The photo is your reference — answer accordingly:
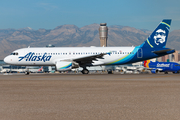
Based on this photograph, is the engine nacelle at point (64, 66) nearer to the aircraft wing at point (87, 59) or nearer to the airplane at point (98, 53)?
the airplane at point (98, 53)

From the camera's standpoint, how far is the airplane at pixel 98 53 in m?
40.4

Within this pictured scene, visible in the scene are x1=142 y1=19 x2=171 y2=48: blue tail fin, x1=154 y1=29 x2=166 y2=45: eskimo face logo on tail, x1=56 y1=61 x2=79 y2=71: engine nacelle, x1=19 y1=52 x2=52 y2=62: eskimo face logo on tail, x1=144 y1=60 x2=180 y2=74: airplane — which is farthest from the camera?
x1=144 y1=60 x2=180 y2=74: airplane

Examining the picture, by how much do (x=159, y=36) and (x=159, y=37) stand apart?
17 centimetres

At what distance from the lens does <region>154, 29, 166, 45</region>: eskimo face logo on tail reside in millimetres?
41719

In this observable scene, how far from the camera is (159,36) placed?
41906 mm

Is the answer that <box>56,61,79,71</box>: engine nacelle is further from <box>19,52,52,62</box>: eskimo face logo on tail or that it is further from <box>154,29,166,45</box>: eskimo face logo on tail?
<box>154,29,166,45</box>: eskimo face logo on tail

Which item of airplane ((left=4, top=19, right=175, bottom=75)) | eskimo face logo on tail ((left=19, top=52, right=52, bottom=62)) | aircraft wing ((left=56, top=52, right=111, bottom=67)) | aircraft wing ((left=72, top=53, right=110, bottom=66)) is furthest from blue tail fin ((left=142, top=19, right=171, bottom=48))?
eskimo face logo on tail ((left=19, top=52, right=52, bottom=62))

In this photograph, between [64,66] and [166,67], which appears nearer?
[64,66]

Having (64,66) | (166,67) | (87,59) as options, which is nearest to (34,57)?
(64,66)

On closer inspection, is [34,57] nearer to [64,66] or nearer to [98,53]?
[64,66]

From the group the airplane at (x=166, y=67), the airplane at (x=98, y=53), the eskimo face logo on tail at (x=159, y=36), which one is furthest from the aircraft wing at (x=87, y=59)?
the airplane at (x=166, y=67)
